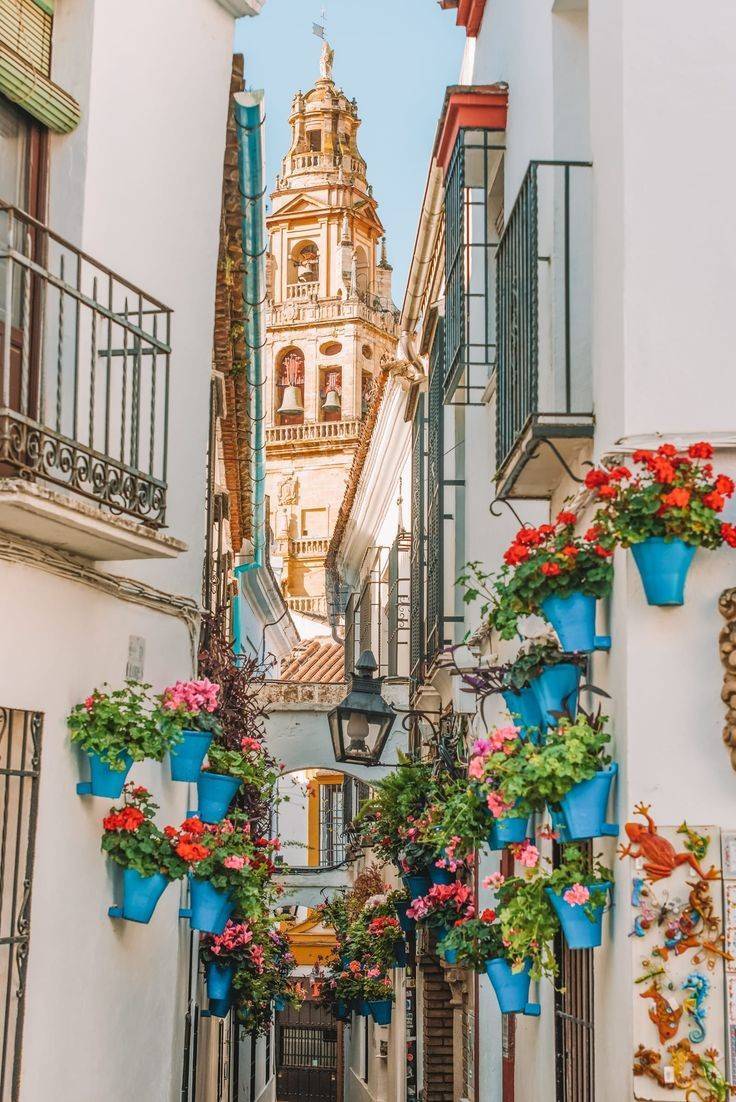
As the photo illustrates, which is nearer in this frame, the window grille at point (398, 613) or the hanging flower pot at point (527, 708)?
the hanging flower pot at point (527, 708)

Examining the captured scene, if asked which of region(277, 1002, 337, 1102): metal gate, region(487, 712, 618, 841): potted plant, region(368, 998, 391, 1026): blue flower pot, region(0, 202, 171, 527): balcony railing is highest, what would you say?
region(0, 202, 171, 527): balcony railing

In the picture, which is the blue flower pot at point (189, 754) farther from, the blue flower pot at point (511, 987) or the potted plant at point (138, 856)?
the blue flower pot at point (511, 987)

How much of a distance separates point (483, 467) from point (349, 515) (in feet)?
48.0

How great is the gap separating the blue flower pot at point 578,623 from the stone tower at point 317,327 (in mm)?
55659

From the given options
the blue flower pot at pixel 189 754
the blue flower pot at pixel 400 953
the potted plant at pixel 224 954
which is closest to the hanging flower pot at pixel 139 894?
the blue flower pot at pixel 189 754

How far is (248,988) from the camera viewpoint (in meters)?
13.6

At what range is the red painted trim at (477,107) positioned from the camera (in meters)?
9.26

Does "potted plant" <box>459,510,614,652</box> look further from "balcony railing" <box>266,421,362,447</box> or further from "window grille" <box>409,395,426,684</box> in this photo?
"balcony railing" <box>266,421,362,447</box>

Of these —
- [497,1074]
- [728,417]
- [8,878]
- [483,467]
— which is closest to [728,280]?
[728,417]

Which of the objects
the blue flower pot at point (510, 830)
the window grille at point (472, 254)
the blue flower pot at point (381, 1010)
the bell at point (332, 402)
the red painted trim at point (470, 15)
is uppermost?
the bell at point (332, 402)

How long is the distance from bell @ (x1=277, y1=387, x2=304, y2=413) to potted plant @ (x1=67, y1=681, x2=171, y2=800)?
51409mm

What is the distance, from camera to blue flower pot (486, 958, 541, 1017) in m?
7.58

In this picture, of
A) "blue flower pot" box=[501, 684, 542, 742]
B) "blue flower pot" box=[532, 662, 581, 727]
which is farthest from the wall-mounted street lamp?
"blue flower pot" box=[532, 662, 581, 727]

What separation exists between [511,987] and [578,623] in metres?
2.40
